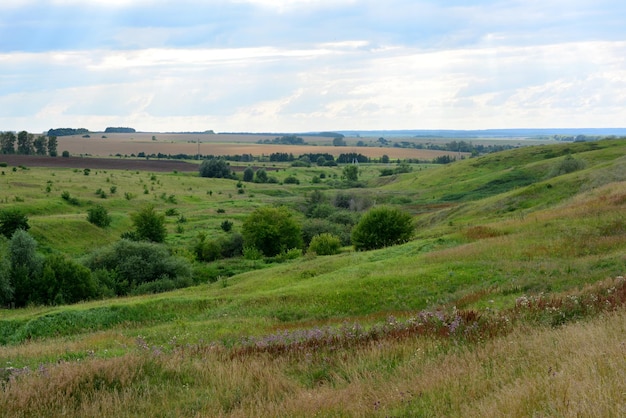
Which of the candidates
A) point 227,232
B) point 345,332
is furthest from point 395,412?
point 227,232

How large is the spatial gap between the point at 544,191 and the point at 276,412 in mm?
48634

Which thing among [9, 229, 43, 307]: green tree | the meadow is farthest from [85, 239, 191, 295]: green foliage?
[9, 229, 43, 307]: green tree

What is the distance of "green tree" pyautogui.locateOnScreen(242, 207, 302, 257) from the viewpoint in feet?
186

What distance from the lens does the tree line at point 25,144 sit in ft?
531

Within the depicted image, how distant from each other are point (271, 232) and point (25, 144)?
134742 mm

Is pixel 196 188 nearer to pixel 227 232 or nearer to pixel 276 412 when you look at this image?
pixel 227 232

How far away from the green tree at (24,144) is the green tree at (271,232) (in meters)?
129

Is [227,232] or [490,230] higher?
[490,230]

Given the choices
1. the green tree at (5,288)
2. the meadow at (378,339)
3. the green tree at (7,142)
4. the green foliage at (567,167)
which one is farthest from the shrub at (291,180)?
the green tree at (5,288)

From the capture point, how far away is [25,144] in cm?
16475

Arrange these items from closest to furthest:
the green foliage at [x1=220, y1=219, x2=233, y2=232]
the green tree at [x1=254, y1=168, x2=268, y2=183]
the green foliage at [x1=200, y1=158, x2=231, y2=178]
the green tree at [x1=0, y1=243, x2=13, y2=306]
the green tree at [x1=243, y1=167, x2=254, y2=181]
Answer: the green tree at [x1=0, y1=243, x2=13, y2=306]
the green foliage at [x1=220, y1=219, x2=233, y2=232]
the green tree at [x1=254, y1=168, x2=268, y2=183]
the green foliage at [x1=200, y1=158, x2=231, y2=178]
the green tree at [x1=243, y1=167, x2=254, y2=181]

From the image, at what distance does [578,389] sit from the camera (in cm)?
630

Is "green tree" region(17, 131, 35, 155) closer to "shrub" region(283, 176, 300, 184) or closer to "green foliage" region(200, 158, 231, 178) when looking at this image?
"green foliage" region(200, 158, 231, 178)

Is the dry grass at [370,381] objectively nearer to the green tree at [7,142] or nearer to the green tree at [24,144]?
the green tree at [7,142]
